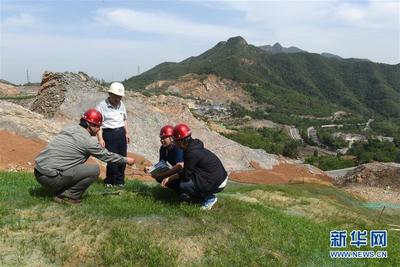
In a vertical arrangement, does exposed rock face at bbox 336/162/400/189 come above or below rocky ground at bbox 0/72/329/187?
below

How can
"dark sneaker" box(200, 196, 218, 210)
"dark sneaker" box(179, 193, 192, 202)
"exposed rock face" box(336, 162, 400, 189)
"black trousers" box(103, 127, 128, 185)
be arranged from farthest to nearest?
1. "exposed rock face" box(336, 162, 400, 189)
2. "black trousers" box(103, 127, 128, 185)
3. "dark sneaker" box(179, 193, 192, 202)
4. "dark sneaker" box(200, 196, 218, 210)

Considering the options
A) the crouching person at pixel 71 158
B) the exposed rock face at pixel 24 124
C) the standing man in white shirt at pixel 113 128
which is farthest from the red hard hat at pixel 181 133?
the exposed rock face at pixel 24 124

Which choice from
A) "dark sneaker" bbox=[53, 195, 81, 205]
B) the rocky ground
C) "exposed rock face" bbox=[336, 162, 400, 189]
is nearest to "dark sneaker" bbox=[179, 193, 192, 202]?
"dark sneaker" bbox=[53, 195, 81, 205]

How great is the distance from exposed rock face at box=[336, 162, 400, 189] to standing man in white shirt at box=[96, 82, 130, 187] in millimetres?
38925

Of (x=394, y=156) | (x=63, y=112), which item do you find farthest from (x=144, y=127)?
(x=394, y=156)

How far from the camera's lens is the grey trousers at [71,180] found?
30.8 feet

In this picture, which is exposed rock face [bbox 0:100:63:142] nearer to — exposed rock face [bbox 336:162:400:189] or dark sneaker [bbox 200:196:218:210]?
dark sneaker [bbox 200:196:218:210]

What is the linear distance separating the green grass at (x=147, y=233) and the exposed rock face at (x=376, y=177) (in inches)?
1437

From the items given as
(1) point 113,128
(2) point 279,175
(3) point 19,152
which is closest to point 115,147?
(1) point 113,128

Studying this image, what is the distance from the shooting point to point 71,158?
9.39 metres

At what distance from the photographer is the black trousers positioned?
11992mm

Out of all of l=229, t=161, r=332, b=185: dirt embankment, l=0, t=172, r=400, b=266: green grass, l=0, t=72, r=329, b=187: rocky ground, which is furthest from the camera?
l=229, t=161, r=332, b=185: dirt embankment

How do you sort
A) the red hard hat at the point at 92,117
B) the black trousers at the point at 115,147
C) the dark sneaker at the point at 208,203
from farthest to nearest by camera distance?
the black trousers at the point at 115,147
the dark sneaker at the point at 208,203
the red hard hat at the point at 92,117

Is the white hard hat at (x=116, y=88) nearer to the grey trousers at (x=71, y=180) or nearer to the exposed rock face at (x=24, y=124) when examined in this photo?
the grey trousers at (x=71, y=180)
